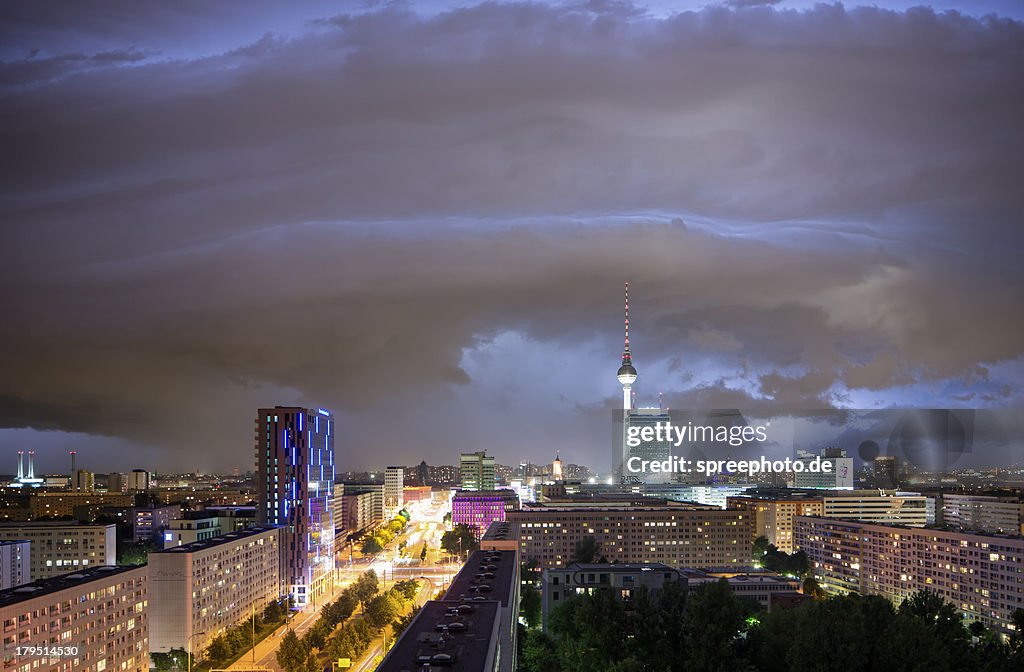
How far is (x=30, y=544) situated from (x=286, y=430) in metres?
14.7

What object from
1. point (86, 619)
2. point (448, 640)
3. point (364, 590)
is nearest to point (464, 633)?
point (448, 640)

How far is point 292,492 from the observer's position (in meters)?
42.2

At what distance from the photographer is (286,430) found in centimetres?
4175

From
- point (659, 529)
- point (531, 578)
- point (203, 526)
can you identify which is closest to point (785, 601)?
point (531, 578)

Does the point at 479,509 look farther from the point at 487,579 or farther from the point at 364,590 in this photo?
the point at 487,579

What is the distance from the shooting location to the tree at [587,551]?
4853 centimetres

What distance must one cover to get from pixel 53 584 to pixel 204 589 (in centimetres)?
758

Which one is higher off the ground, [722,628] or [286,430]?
[286,430]

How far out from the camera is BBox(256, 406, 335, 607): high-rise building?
41.3 m

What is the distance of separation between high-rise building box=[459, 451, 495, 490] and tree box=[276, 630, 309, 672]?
8413 cm

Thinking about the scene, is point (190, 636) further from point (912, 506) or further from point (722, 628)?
point (912, 506)

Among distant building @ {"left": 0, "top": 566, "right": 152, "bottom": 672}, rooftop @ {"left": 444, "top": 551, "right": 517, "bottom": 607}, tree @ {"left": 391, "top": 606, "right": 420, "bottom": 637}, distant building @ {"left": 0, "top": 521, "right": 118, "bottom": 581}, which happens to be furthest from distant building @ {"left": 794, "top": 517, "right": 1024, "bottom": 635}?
distant building @ {"left": 0, "top": 521, "right": 118, "bottom": 581}

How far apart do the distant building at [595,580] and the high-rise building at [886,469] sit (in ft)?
241

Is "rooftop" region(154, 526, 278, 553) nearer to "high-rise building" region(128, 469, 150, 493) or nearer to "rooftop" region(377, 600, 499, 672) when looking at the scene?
"rooftop" region(377, 600, 499, 672)
